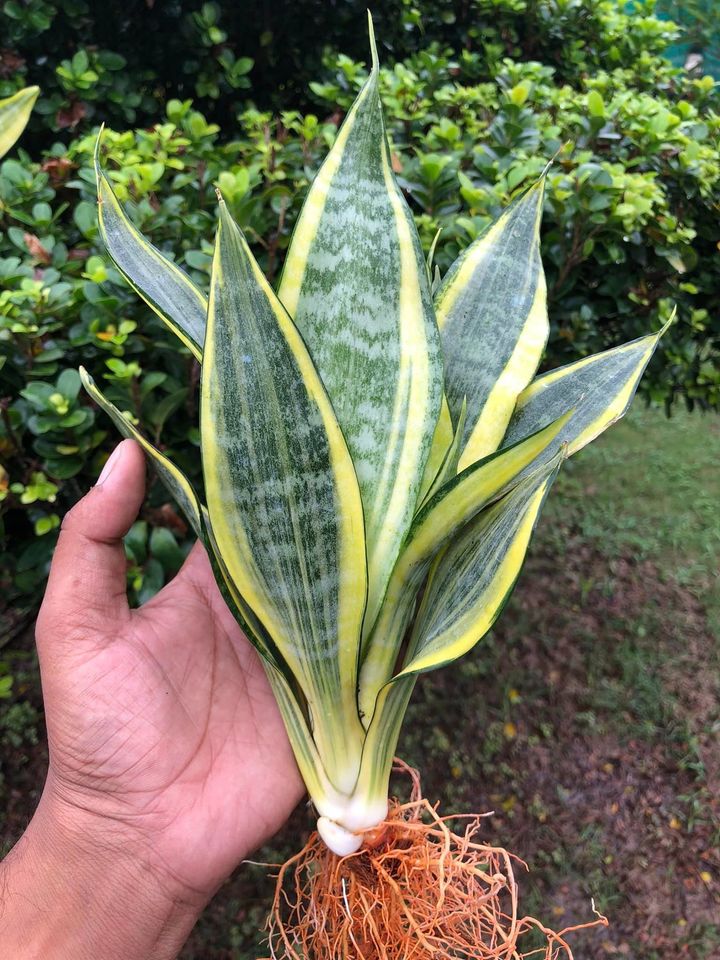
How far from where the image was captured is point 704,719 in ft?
5.98

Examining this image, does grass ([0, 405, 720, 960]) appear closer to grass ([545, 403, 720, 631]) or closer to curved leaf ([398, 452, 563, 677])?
grass ([545, 403, 720, 631])

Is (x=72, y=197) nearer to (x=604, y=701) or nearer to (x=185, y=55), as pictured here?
(x=185, y=55)

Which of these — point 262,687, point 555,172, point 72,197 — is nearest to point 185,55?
point 72,197

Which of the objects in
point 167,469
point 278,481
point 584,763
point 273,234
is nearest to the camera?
point 278,481

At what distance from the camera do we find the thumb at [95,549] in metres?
0.83

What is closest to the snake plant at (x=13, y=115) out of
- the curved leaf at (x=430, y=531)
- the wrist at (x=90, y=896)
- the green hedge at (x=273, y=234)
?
the green hedge at (x=273, y=234)

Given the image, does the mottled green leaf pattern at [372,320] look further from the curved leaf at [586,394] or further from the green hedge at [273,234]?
the green hedge at [273,234]

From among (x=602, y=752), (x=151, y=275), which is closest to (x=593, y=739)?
(x=602, y=752)

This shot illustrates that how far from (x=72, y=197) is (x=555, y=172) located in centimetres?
91

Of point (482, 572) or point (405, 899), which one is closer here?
point (482, 572)

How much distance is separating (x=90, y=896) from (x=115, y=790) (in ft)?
0.40

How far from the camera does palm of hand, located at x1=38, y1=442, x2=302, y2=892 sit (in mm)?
838

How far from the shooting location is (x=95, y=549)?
86 centimetres

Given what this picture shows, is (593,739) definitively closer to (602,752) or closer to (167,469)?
(602,752)
